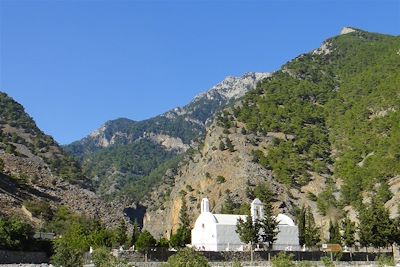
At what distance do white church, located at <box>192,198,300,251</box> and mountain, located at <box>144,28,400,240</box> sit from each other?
12117mm

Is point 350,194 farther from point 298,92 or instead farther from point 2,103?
point 2,103

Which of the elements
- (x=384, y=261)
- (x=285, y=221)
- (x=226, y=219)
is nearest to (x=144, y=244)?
(x=226, y=219)

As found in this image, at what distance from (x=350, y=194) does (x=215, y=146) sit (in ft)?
112

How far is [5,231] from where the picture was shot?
4934 centimetres

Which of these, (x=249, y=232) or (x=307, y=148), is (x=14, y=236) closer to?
(x=249, y=232)

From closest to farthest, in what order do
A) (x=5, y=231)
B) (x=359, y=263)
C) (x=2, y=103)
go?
(x=5, y=231), (x=359, y=263), (x=2, y=103)

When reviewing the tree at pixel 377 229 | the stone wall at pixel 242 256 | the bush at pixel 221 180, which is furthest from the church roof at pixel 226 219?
the bush at pixel 221 180

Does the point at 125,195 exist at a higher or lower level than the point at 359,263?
higher

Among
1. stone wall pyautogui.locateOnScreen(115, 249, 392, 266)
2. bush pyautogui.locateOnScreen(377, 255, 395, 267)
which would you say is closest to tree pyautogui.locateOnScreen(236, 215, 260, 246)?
stone wall pyautogui.locateOnScreen(115, 249, 392, 266)

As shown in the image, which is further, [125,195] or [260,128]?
[125,195]

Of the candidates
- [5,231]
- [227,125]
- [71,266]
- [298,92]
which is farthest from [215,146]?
[71,266]

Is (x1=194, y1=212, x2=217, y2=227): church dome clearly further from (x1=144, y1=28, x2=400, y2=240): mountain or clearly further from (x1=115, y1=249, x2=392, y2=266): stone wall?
(x1=144, y1=28, x2=400, y2=240): mountain

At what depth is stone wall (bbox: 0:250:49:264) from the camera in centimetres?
4931

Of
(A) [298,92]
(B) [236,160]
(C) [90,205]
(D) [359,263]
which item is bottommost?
(D) [359,263]
